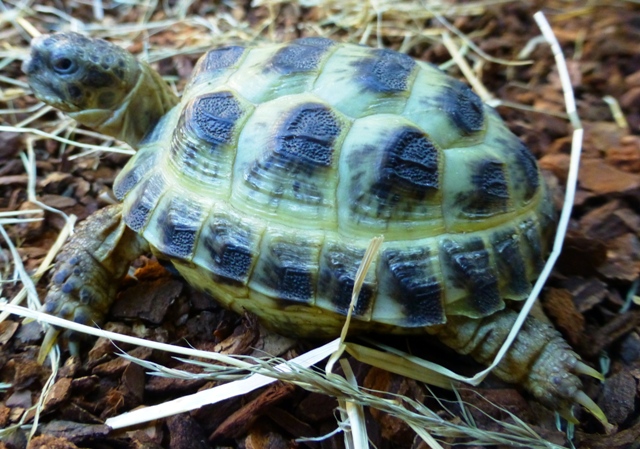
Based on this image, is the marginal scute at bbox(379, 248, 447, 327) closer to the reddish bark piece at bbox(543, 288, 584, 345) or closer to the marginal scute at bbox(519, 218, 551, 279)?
the marginal scute at bbox(519, 218, 551, 279)

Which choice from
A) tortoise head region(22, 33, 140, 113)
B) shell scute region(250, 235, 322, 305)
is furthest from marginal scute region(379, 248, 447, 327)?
tortoise head region(22, 33, 140, 113)

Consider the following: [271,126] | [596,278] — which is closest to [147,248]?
[271,126]

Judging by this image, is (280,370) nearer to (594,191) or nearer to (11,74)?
(594,191)

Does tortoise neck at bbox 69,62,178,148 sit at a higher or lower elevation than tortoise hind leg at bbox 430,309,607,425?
higher

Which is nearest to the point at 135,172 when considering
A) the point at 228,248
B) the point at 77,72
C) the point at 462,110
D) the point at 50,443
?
the point at 77,72

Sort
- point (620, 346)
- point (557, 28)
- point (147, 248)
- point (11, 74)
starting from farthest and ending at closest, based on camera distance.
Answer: point (557, 28) < point (11, 74) < point (147, 248) < point (620, 346)

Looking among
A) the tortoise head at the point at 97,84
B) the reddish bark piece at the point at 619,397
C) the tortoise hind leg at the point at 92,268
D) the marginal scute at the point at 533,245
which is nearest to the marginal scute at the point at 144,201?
the tortoise hind leg at the point at 92,268

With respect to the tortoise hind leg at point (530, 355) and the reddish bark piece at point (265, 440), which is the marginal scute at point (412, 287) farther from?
the reddish bark piece at point (265, 440)

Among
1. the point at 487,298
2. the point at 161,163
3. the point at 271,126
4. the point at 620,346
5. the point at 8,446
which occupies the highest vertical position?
the point at 271,126
